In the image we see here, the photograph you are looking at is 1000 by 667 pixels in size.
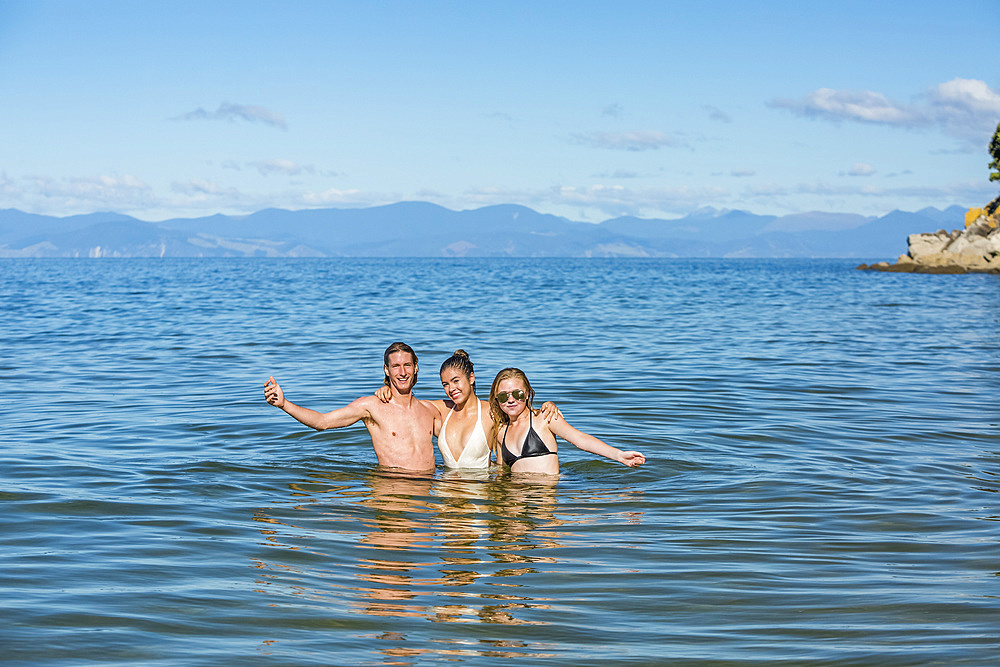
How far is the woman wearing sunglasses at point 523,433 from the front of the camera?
891 cm

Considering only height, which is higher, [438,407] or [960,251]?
[960,251]

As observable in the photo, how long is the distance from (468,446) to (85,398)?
809cm

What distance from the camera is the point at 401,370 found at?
30.2ft

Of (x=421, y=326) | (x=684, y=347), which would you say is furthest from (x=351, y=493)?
(x=421, y=326)

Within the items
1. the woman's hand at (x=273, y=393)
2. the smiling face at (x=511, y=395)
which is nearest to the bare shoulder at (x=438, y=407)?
the smiling face at (x=511, y=395)

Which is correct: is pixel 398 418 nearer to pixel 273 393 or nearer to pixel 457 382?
pixel 457 382

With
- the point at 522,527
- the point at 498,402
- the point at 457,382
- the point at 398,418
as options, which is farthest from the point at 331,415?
the point at 522,527

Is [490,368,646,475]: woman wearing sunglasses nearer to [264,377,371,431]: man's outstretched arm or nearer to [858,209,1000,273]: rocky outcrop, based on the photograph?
[264,377,371,431]: man's outstretched arm

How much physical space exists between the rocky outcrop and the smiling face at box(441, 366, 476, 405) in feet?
247

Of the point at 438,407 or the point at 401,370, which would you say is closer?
the point at 401,370

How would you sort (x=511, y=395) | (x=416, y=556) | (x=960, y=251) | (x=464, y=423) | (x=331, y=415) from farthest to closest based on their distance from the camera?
(x=960, y=251), (x=464, y=423), (x=331, y=415), (x=511, y=395), (x=416, y=556)

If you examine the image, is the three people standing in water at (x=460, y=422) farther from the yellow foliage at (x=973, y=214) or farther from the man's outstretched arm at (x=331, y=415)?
the yellow foliage at (x=973, y=214)

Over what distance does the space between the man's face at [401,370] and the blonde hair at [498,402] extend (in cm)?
87

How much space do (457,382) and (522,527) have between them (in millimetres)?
2026
